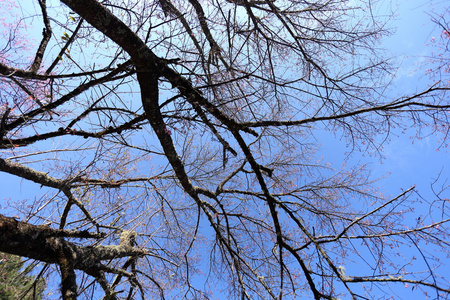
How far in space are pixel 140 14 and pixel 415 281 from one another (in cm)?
396

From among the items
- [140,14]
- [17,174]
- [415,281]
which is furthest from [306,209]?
[17,174]

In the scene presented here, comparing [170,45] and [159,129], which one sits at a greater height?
[170,45]

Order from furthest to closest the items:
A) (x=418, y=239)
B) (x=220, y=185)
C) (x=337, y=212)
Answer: (x=220, y=185), (x=337, y=212), (x=418, y=239)

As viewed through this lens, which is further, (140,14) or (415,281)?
(140,14)

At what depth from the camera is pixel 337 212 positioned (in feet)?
12.9

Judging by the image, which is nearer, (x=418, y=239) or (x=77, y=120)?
(x=418, y=239)

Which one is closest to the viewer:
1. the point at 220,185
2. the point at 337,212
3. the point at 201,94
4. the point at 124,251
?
the point at 201,94

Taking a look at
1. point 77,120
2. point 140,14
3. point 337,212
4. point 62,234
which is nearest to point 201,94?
point 140,14

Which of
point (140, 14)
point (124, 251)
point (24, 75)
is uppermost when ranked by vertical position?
point (140, 14)

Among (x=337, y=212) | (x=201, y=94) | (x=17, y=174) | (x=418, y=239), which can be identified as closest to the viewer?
(x=418, y=239)

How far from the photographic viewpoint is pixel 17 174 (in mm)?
3246

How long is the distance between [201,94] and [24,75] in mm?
2286

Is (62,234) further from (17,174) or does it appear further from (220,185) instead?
(220,185)

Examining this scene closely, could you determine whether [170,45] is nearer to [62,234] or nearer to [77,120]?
[77,120]
